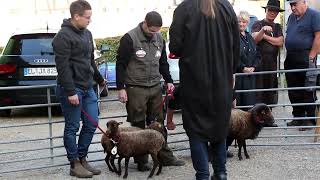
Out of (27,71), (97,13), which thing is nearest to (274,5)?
(27,71)

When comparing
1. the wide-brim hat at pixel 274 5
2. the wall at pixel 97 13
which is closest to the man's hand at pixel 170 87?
the wide-brim hat at pixel 274 5

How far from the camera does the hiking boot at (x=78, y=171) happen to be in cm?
598

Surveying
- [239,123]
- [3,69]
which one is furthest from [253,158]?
[3,69]

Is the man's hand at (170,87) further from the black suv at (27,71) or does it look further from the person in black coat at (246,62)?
the black suv at (27,71)

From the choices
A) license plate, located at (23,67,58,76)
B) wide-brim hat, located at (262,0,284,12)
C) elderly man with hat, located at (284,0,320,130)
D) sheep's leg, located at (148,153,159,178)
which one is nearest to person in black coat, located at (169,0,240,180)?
sheep's leg, located at (148,153,159,178)

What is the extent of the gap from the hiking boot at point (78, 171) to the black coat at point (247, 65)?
248 centimetres

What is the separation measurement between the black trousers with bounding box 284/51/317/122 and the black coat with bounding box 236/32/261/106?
64 cm

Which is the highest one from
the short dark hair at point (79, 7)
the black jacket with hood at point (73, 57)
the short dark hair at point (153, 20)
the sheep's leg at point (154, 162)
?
the short dark hair at point (79, 7)

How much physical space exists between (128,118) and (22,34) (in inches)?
199

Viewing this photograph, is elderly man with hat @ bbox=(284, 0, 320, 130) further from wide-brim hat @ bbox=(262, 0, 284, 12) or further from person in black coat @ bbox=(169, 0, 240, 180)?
person in black coat @ bbox=(169, 0, 240, 180)

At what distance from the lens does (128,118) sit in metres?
6.20

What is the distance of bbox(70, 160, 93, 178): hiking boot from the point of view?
19.6ft

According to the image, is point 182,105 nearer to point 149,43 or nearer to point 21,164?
point 149,43

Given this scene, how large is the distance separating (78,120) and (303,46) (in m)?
3.60
